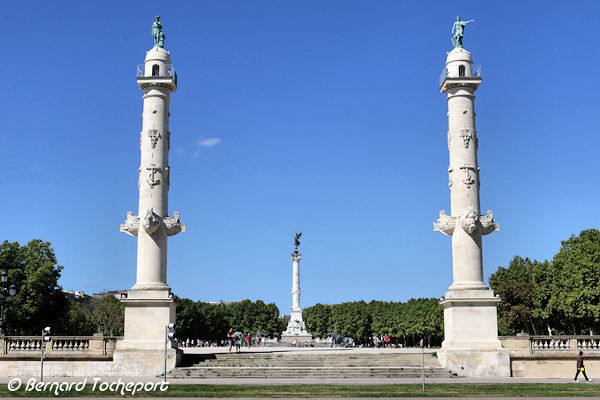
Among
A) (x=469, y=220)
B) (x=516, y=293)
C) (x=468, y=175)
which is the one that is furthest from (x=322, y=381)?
(x=516, y=293)

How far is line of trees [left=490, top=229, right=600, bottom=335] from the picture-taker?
57.5 metres

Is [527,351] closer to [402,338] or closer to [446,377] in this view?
[446,377]

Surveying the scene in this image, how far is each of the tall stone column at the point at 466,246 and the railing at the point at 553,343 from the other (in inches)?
33.5

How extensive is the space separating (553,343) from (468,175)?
32.6 ft

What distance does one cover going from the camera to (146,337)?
126ft

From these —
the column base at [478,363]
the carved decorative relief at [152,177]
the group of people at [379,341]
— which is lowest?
the group of people at [379,341]

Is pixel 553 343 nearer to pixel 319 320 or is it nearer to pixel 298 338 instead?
pixel 298 338

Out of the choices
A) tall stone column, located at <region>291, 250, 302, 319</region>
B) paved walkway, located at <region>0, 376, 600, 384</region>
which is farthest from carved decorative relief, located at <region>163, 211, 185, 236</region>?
tall stone column, located at <region>291, 250, 302, 319</region>

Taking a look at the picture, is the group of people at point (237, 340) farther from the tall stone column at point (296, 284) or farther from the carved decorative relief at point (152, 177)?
the carved decorative relief at point (152, 177)

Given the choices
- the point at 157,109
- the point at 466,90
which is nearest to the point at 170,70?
the point at 157,109

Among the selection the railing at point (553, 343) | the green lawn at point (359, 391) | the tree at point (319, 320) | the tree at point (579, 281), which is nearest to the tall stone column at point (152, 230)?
the green lawn at point (359, 391)

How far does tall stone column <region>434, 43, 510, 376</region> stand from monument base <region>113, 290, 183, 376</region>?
14744 mm

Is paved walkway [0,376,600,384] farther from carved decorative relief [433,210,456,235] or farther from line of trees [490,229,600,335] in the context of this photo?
line of trees [490,229,600,335]

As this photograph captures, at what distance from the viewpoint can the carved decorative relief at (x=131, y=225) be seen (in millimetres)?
40438
